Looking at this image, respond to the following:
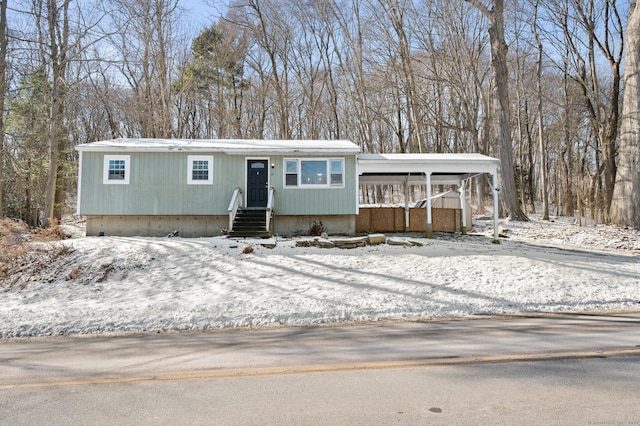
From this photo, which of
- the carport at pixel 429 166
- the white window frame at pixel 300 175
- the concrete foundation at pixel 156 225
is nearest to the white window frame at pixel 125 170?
the concrete foundation at pixel 156 225

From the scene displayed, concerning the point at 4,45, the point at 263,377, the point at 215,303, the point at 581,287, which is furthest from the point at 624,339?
the point at 4,45

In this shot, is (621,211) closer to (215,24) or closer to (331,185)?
(331,185)

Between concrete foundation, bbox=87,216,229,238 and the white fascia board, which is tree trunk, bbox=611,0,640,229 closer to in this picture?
the white fascia board

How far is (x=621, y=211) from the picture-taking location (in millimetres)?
15289

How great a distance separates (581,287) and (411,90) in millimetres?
17906

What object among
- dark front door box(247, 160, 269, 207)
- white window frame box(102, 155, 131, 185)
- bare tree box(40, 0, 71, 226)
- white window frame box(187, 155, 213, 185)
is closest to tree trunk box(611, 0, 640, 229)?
dark front door box(247, 160, 269, 207)

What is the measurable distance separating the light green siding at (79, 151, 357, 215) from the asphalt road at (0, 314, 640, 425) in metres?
8.75

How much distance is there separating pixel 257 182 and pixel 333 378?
1155cm

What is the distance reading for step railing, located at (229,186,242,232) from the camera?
12969mm

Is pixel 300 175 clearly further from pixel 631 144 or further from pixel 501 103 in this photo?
pixel 631 144

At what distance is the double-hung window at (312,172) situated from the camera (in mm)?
14719

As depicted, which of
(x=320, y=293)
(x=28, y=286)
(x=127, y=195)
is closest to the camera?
(x=320, y=293)

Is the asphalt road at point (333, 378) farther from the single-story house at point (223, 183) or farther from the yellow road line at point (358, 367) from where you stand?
the single-story house at point (223, 183)

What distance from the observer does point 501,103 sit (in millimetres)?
18578
